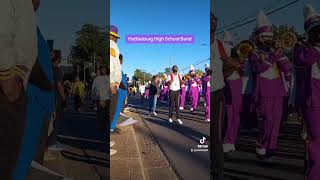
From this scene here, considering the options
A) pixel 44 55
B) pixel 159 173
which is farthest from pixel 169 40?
pixel 159 173

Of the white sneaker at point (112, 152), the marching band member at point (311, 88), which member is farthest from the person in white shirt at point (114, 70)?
the marching band member at point (311, 88)

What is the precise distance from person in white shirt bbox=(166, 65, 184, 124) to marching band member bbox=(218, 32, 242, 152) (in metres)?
0.30

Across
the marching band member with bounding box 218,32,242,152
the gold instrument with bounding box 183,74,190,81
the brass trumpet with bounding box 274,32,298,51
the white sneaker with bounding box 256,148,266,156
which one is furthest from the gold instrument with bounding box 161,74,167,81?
the white sneaker with bounding box 256,148,266,156

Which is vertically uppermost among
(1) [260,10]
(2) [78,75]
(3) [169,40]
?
(1) [260,10]

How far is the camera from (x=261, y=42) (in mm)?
2881

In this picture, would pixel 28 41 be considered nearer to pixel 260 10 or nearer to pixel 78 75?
pixel 78 75

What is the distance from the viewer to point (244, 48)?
112 inches

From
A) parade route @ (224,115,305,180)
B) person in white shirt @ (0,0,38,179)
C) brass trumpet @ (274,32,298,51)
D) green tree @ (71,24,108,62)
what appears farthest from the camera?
parade route @ (224,115,305,180)

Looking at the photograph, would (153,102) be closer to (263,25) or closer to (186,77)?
(186,77)

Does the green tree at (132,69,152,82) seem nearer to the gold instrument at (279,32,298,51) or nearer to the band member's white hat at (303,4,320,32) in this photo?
the gold instrument at (279,32,298,51)

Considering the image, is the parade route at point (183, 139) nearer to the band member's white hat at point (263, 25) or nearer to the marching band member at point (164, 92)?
the marching band member at point (164, 92)

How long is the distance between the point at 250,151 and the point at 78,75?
4.46 ft

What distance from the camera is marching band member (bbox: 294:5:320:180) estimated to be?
279cm

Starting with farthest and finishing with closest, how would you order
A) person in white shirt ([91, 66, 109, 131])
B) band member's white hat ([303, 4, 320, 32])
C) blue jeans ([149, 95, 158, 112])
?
blue jeans ([149, 95, 158, 112]), band member's white hat ([303, 4, 320, 32]), person in white shirt ([91, 66, 109, 131])
